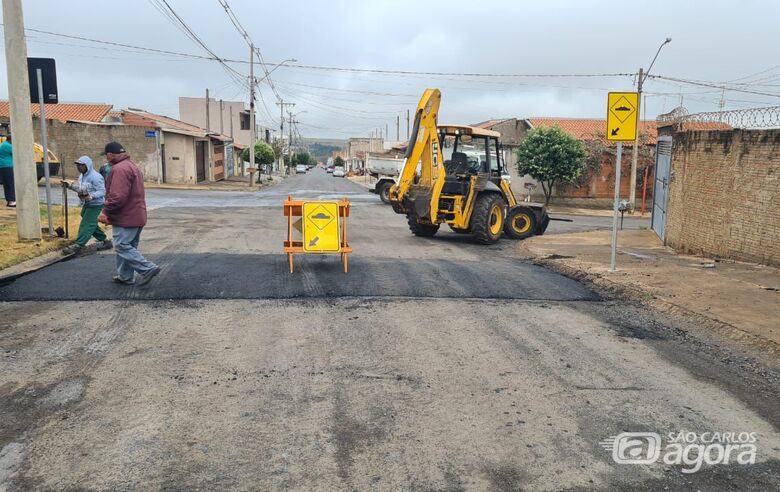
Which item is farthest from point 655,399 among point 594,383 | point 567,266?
point 567,266

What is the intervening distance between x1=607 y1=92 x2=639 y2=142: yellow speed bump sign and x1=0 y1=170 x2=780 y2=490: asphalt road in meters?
2.75

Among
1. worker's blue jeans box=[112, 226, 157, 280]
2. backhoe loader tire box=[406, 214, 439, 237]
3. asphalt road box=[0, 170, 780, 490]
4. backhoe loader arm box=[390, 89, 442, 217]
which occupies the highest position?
backhoe loader arm box=[390, 89, 442, 217]

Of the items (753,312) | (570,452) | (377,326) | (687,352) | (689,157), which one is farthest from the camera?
(689,157)

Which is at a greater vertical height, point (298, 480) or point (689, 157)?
point (689, 157)

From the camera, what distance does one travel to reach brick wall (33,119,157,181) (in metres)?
36.6

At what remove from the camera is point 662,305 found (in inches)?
322

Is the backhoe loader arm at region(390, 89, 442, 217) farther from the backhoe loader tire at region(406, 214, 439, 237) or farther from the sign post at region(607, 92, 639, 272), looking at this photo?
the sign post at region(607, 92, 639, 272)

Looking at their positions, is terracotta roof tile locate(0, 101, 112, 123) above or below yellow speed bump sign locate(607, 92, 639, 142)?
above

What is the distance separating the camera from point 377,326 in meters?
6.76

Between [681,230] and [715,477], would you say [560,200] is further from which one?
[715,477]

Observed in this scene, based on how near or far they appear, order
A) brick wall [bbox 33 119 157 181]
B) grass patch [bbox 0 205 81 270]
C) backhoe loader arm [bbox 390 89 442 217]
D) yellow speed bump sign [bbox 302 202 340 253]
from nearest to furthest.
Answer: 1. grass patch [bbox 0 205 81 270]
2. yellow speed bump sign [bbox 302 202 340 253]
3. backhoe loader arm [bbox 390 89 442 217]
4. brick wall [bbox 33 119 157 181]

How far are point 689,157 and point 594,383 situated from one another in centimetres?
1011

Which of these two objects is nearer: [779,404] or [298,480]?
[298,480]

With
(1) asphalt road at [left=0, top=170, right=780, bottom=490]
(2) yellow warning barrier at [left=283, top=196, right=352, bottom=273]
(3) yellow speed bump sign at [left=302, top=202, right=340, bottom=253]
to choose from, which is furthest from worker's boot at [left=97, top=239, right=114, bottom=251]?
(3) yellow speed bump sign at [left=302, top=202, right=340, bottom=253]
